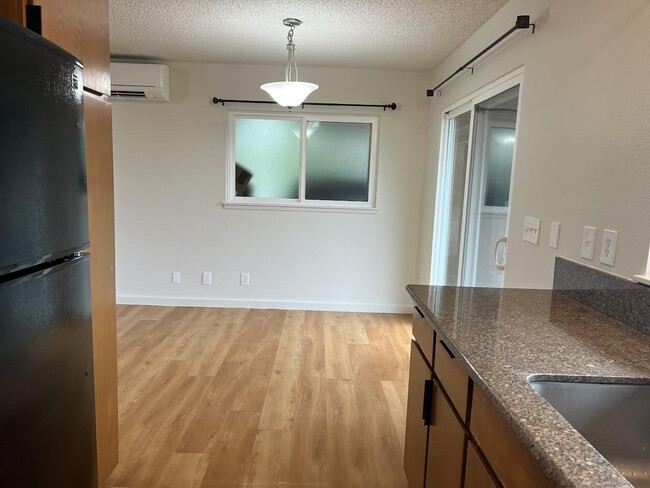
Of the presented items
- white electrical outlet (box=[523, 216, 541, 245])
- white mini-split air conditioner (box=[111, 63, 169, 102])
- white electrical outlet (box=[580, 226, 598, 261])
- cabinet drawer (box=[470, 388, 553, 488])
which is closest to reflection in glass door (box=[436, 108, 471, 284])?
white electrical outlet (box=[523, 216, 541, 245])

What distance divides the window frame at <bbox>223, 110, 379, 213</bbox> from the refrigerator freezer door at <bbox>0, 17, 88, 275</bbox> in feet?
11.4

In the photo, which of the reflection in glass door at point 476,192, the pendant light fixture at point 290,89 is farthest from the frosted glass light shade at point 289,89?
the reflection in glass door at point 476,192

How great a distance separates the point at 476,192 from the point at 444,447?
2170mm

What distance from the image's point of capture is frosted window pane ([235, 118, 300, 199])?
4512mm

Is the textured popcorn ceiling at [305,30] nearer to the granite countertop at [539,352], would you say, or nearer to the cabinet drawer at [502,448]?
the granite countertop at [539,352]

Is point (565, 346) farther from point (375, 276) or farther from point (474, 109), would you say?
point (375, 276)

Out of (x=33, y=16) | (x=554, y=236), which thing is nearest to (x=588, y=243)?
(x=554, y=236)

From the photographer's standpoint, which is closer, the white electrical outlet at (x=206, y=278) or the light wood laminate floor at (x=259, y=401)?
the light wood laminate floor at (x=259, y=401)

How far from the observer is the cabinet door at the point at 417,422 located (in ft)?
5.37

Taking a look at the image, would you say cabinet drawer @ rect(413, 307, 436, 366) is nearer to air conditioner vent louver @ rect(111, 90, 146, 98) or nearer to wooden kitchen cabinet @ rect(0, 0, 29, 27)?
wooden kitchen cabinet @ rect(0, 0, 29, 27)

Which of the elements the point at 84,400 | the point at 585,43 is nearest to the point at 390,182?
the point at 585,43

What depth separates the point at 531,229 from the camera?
2176 millimetres

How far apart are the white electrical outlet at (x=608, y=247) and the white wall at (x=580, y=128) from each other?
3 centimetres

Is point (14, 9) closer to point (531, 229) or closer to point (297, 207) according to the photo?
point (531, 229)
